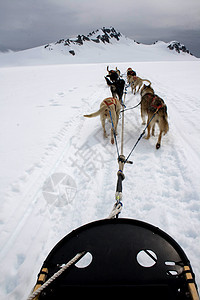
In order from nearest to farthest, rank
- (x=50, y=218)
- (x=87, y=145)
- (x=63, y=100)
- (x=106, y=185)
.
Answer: (x=50, y=218), (x=106, y=185), (x=87, y=145), (x=63, y=100)

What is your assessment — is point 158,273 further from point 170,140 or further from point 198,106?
point 198,106

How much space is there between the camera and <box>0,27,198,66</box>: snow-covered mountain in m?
68.5

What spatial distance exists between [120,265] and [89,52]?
99620 millimetres

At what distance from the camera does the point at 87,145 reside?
3432 millimetres

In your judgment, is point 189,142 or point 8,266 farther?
point 189,142

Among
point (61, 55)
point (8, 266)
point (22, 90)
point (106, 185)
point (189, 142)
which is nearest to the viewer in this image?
point (8, 266)

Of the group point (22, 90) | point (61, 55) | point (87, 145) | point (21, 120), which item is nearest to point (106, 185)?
point (87, 145)

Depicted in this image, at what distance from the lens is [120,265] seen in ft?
2.86

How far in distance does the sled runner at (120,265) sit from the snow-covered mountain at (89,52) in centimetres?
7049

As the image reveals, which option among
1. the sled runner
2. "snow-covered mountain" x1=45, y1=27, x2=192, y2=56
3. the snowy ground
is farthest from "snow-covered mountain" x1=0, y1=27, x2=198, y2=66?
the sled runner

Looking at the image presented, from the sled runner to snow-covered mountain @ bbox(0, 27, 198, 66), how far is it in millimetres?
70491

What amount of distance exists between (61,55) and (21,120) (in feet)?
277

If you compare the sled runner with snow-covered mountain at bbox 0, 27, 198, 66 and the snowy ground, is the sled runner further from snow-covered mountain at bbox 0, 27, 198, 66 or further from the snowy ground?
snow-covered mountain at bbox 0, 27, 198, 66

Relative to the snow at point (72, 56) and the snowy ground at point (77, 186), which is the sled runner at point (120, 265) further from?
the snow at point (72, 56)
